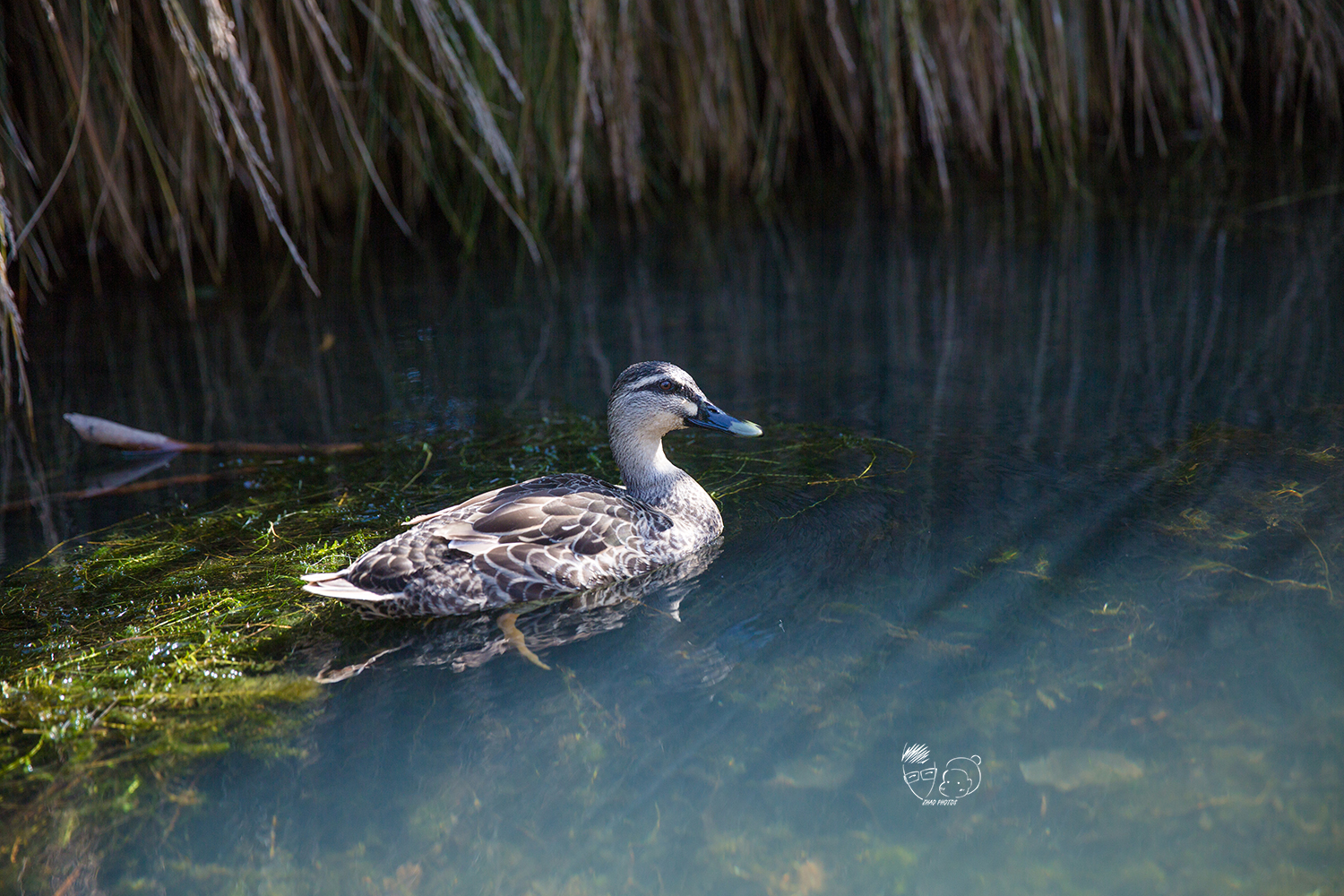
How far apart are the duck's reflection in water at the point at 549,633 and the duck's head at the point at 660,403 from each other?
661mm

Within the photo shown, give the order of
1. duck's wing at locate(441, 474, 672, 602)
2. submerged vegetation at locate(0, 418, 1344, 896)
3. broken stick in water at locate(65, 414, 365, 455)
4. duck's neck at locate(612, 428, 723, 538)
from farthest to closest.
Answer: broken stick in water at locate(65, 414, 365, 455) < duck's neck at locate(612, 428, 723, 538) < duck's wing at locate(441, 474, 672, 602) < submerged vegetation at locate(0, 418, 1344, 896)

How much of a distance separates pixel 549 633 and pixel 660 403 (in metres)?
1.21

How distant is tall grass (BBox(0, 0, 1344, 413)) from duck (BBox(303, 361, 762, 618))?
1384mm

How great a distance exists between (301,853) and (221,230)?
5.18m

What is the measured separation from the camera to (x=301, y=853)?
258cm

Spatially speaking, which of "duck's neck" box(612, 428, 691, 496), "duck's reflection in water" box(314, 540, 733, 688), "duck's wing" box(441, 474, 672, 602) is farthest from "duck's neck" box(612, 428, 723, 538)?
"duck's reflection in water" box(314, 540, 733, 688)

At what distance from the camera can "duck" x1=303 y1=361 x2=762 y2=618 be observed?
11.8 ft

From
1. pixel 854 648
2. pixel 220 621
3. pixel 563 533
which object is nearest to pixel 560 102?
pixel 563 533

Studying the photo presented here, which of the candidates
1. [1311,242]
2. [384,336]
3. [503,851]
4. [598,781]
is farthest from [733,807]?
[1311,242]

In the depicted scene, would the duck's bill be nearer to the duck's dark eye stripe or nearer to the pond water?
the duck's dark eye stripe

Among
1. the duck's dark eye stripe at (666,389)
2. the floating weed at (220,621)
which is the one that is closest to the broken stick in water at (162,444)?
the floating weed at (220,621)

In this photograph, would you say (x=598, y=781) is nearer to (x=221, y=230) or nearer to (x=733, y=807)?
(x=733, y=807)

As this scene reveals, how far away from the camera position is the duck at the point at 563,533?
3.61m

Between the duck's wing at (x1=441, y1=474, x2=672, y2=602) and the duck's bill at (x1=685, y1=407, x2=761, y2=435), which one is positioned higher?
the duck's bill at (x1=685, y1=407, x2=761, y2=435)
